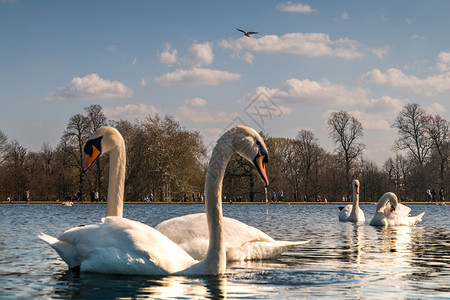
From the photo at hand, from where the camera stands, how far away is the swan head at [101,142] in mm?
9195

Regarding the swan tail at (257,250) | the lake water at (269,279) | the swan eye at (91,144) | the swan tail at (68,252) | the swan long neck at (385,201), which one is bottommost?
the lake water at (269,279)

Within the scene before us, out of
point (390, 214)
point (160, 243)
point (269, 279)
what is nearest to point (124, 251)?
point (160, 243)

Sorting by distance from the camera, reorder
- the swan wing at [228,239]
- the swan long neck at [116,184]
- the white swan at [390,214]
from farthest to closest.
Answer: the white swan at [390,214], the swan wing at [228,239], the swan long neck at [116,184]

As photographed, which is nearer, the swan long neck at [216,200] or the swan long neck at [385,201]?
the swan long neck at [216,200]

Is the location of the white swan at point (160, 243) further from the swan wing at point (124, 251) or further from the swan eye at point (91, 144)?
the swan eye at point (91, 144)

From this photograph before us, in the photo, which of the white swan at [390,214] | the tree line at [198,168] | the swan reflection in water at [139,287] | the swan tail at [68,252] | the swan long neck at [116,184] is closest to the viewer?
the swan reflection in water at [139,287]

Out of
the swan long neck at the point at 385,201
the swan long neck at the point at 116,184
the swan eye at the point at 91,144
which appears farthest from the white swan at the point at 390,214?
the swan eye at the point at 91,144

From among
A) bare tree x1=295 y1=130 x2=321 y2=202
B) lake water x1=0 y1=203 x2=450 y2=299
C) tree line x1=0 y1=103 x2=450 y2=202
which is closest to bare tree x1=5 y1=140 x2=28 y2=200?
tree line x1=0 y1=103 x2=450 y2=202

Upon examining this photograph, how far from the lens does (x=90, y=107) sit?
71.0m

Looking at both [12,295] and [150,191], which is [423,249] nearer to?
[12,295]

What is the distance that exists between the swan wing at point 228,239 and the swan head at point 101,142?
1544 mm

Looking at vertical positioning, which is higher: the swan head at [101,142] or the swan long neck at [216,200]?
the swan head at [101,142]

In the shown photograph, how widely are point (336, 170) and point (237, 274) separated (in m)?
77.7

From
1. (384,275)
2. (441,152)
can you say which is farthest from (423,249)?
(441,152)
